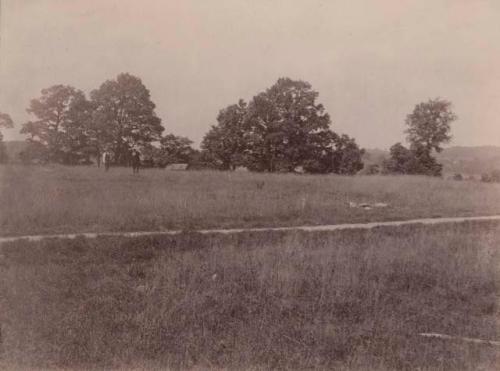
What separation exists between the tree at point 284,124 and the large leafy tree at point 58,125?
18.5 metres

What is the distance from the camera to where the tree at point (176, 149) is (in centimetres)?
5753

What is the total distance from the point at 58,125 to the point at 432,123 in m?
43.9

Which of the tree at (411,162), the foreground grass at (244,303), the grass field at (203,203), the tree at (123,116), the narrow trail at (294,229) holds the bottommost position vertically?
the foreground grass at (244,303)

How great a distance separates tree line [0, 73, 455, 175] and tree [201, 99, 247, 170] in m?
0.11

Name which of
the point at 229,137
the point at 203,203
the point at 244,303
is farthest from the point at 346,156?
the point at 244,303

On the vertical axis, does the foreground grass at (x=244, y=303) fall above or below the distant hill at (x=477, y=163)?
below

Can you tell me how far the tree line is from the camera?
51.8 metres

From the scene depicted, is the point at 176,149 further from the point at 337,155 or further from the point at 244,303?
the point at 244,303

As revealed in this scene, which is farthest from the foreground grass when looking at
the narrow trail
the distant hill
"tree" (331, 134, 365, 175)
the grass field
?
the distant hill

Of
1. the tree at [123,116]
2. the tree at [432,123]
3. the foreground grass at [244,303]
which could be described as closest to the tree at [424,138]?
the tree at [432,123]

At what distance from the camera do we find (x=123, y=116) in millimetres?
51438

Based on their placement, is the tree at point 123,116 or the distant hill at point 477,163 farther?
the distant hill at point 477,163

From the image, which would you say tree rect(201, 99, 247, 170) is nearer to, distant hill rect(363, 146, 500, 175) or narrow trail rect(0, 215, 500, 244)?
distant hill rect(363, 146, 500, 175)

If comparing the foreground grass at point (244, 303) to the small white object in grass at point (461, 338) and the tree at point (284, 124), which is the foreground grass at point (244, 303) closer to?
the small white object in grass at point (461, 338)
